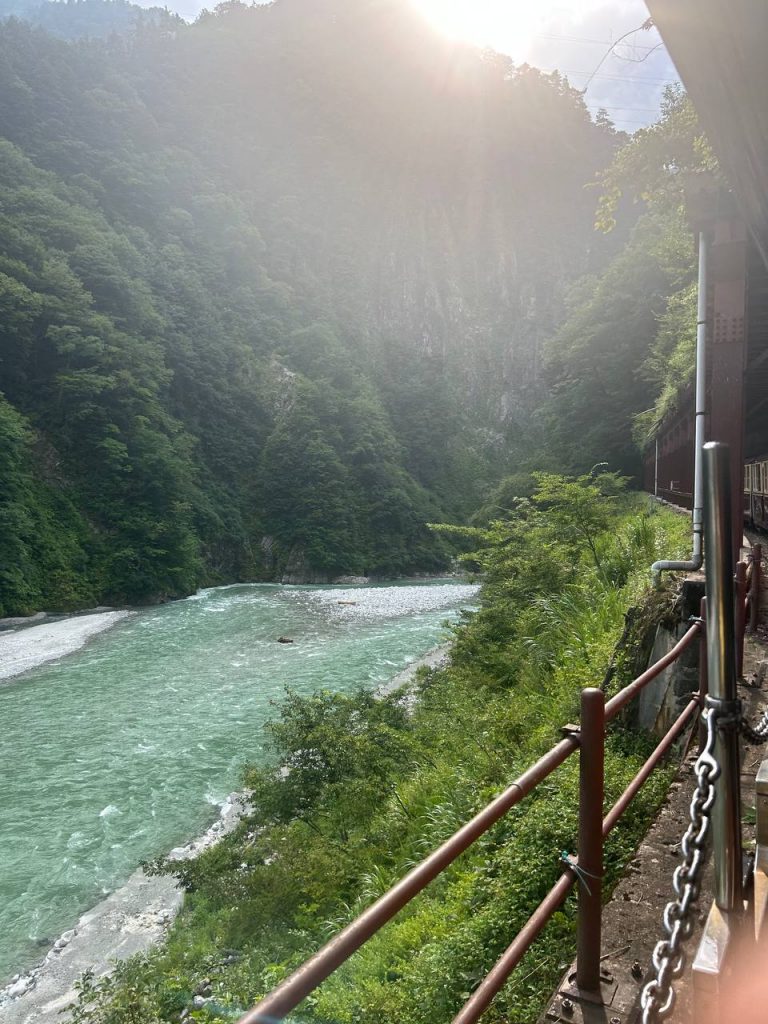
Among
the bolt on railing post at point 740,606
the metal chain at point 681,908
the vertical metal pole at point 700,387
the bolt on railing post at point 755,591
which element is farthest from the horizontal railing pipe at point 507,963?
the bolt on railing post at point 755,591

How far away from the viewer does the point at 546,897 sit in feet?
6.30

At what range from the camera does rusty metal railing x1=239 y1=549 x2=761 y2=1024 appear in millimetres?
1025

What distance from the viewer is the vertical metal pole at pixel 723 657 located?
1273mm

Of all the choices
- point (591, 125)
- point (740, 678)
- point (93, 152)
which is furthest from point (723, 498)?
point (591, 125)

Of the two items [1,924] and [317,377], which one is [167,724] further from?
[317,377]

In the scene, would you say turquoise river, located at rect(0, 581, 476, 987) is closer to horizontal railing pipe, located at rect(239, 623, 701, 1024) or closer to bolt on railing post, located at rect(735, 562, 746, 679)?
horizontal railing pipe, located at rect(239, 623, 701, 1024)

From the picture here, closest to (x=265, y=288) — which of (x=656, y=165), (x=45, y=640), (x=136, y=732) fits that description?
(x=45, y=640)

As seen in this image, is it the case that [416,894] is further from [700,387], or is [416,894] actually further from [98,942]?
[98,942]

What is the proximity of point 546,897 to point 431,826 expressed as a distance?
13.4 ft

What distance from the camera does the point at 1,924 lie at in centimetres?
752

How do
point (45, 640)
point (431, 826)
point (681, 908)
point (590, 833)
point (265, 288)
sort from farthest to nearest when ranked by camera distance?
point (265, 288) → point (45, 640) → point (431, 826) → point (590, 833) → point (681, 908)

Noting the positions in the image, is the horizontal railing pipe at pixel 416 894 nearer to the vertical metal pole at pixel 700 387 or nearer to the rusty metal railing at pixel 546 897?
the rusty metal railing at pixel 546 897

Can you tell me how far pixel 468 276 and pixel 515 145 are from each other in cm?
3540

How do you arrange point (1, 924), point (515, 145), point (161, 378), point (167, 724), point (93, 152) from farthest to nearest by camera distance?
point (515, 145)
point (93, 152)
point (161, 378)
point (167, 724)
point (1, 924)
